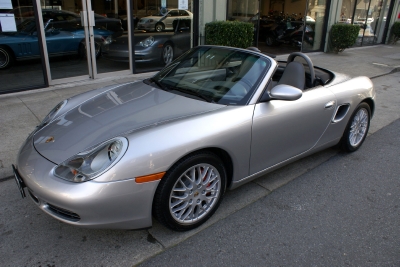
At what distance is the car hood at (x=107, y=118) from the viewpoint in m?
2.46

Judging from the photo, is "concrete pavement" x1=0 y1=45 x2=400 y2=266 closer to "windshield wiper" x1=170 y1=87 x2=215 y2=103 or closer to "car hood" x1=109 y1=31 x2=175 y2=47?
"windshield wiper" x1=170 y1=87 x2=215 y2=103

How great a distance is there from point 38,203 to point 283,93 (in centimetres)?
213

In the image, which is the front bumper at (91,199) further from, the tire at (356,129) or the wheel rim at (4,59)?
the wheel rim at (4,59)

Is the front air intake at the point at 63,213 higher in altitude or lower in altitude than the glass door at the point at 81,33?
lower

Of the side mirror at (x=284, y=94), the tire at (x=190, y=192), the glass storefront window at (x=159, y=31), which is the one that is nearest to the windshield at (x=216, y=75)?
the side mirror at (x=284, y=94)

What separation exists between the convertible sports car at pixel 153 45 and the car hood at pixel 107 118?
4947mm

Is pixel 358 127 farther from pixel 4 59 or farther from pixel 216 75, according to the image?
pixel 4 59

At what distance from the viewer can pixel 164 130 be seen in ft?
7.91

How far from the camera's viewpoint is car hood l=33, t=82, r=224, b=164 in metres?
2.46

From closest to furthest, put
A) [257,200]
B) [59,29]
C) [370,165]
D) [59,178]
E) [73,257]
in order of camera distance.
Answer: [59,178] → [73,257] → [257,200] → [370,165] → [59,29]

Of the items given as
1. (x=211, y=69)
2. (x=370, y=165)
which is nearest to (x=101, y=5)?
(x=211, y=69)

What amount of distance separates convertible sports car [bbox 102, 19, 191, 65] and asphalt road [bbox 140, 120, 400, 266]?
5687 millimetres

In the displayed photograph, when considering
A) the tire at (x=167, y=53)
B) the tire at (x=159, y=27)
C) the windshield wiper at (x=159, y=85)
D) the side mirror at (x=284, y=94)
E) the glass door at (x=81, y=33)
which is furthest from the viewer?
the tire at (x=167, y=53)

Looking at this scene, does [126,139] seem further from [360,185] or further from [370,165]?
[370,165]
